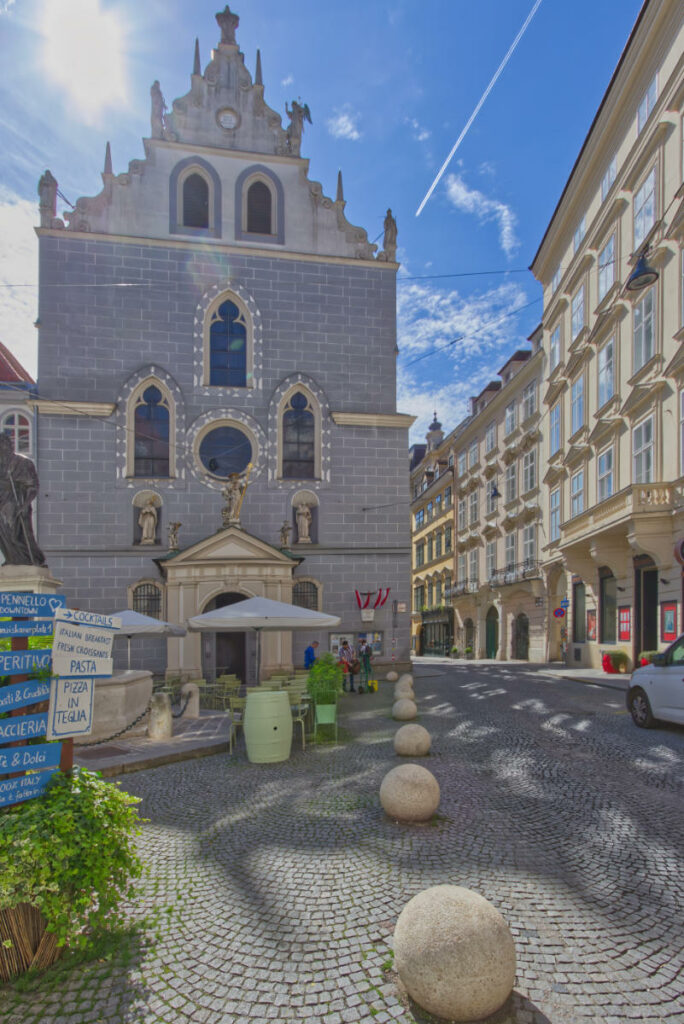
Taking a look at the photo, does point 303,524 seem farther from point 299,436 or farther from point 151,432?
point 151,432

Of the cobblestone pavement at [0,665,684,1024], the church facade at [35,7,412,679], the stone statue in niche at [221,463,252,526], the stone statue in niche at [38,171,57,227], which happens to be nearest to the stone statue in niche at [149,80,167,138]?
the church facade at [35,7,412,679]

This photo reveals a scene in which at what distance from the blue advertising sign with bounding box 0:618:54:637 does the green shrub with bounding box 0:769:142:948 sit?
0.95 m

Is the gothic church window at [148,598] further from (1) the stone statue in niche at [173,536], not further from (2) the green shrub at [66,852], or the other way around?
(2) the green shrub at [66,852]

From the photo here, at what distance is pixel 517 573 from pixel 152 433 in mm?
22735

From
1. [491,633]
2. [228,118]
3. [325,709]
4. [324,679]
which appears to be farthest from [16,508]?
[491,633]

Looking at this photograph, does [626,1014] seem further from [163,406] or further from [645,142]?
[645,142]

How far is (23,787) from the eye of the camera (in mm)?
3805

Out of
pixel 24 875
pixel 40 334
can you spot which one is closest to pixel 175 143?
Result: pixel 40 334

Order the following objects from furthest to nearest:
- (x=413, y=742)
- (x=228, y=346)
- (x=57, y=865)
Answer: (x=228, y=346)
(x=413, y=742)
(x=57, y=865)

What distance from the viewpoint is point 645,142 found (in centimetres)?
2145

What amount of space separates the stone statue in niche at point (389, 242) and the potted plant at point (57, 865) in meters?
24.5

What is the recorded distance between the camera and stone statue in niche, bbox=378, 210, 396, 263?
2491 cm

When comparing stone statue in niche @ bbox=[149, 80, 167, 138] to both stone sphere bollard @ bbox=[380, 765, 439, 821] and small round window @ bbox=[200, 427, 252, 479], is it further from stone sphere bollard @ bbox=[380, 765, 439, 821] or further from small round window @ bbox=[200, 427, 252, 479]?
stone sphere bollard @ bbox=[380, 765, 439, 821]

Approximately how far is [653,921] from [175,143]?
27.1 m
